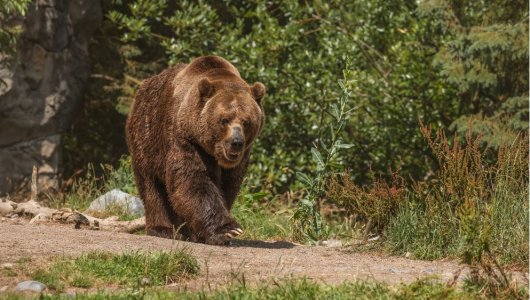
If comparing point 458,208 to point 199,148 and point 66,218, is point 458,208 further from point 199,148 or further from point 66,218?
point 66,218

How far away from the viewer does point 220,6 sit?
59.3ft

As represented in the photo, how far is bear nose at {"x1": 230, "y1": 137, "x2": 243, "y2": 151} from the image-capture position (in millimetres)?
8555

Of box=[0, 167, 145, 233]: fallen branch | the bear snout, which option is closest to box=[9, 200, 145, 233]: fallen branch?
box=[0, 167, 145, 233]: fallen branch

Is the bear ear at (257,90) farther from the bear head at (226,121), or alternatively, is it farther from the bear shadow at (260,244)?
the bear shadow at (260,244)

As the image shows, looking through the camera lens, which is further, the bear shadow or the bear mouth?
the bear shadow

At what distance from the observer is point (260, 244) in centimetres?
915

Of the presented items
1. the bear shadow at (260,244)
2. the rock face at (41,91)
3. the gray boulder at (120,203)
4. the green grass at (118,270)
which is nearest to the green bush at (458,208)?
the bear shadow at (260,244)

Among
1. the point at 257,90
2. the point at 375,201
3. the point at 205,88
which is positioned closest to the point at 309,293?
the point at 375,201

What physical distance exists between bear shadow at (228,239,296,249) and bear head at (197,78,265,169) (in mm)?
678

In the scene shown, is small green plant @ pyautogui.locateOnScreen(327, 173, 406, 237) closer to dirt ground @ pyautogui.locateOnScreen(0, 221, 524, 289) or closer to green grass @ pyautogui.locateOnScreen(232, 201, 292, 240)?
dirt ground @ pyautogui.locateOnScreen(0, 221, 524, 289)

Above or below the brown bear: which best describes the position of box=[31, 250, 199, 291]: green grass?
below

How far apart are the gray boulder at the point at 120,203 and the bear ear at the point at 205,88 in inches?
100

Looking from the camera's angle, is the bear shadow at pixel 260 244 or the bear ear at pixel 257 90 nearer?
the bear shadow at pixel 260 244

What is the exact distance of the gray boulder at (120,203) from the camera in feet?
36.5
